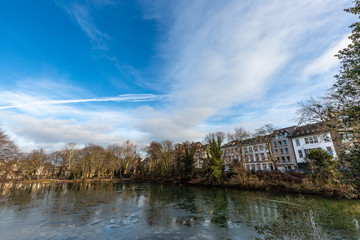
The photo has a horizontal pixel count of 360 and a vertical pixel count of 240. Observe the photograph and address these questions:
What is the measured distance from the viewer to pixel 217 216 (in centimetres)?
1448

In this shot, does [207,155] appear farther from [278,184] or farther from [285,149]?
[285,149]

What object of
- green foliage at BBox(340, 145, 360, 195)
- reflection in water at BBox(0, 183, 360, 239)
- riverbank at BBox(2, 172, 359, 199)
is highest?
green foliage at BBox(340, 145, 360, 195)

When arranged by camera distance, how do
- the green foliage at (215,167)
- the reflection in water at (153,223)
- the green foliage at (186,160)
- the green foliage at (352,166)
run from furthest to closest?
the green foliage at (186,160)
the green foliage at (215,167)
the reflection in water at (153,223)
the green foliage at (352,166)

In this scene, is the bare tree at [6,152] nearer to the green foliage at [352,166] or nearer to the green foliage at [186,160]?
the green foliage at [186,160]

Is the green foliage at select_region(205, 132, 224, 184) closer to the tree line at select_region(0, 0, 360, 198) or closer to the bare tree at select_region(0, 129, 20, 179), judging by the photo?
the tree line at select_region(0, 0, 360, 198)

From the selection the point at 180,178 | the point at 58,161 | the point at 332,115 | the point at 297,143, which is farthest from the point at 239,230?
the point at 58,161

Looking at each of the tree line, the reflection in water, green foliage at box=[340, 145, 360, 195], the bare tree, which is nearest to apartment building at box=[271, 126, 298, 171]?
the tree line

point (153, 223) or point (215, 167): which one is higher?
Answer: point (215, 167)

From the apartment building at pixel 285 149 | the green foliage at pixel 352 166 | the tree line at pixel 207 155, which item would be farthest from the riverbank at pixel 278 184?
the apartment building at pixel 285 149

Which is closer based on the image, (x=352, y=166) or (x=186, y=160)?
(x=352, y=166)

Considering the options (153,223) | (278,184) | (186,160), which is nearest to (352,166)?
(153,223)

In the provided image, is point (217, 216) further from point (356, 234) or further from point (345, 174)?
point (345, 174)

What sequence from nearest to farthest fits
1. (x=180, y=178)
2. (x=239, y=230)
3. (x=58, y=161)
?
1. (x=239, y=230)
2. (x=180, y=178)
3. (x=58, y=161)

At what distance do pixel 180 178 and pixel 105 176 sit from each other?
33528 millimetres
